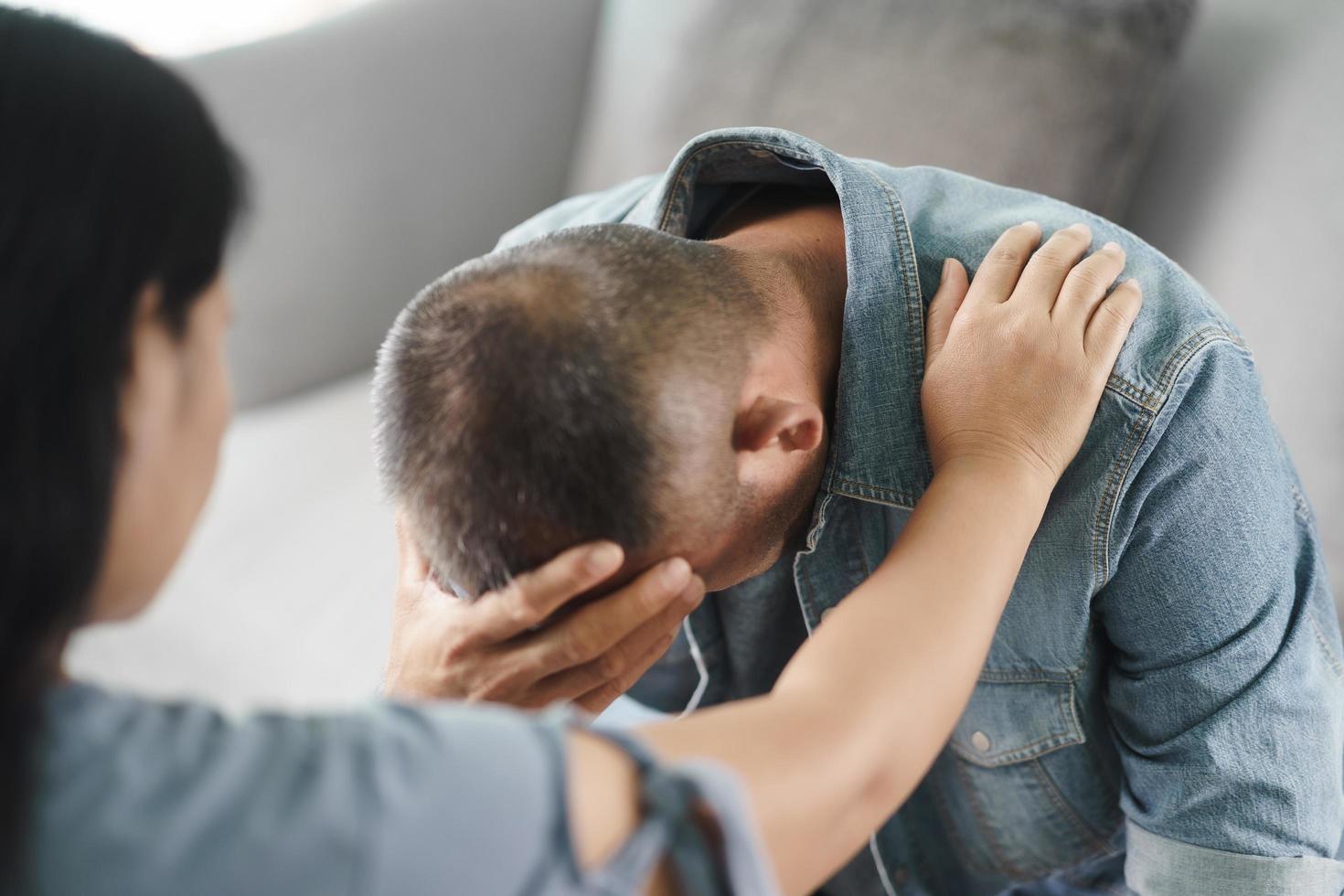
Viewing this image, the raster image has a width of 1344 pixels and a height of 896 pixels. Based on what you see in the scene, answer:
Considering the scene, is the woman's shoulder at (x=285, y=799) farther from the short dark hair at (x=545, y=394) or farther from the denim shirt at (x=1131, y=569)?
the denim shirt at (x=1131, y=569)

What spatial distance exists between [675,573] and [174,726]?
0.29 meters

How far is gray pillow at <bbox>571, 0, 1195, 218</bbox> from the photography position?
1.18m

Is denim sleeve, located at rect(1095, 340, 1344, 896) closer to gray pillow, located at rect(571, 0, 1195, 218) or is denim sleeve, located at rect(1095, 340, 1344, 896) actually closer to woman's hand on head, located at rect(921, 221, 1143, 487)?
woman's hand on head, located at rect(921, 221, 1143, 487)

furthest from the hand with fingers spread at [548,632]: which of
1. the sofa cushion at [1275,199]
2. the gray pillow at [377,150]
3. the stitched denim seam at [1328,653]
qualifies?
the gray pillow at [377,150]

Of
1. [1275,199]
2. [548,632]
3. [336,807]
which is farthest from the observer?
[1275,199]

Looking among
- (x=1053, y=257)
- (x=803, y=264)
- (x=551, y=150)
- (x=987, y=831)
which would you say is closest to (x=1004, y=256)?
(x=1053, y=257)

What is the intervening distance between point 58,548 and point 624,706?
2.38 ft

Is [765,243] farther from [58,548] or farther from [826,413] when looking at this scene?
[58,548]

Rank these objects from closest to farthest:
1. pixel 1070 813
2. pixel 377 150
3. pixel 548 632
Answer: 1. pixel 548 632
2. pixel 1070 813
3. pixel 377 150

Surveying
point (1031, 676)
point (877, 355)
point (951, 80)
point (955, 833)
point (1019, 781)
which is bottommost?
point (955, 833)

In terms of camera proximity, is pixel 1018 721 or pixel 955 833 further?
pixel 955 833

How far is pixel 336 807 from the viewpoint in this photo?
0.45 m

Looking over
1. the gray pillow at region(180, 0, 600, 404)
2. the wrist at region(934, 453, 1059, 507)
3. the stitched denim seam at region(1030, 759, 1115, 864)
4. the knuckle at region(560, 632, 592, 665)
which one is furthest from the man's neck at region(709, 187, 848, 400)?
the gray pillow at region(180, 0, 600, 404)

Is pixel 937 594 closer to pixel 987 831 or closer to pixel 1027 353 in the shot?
pixel 1027 353
